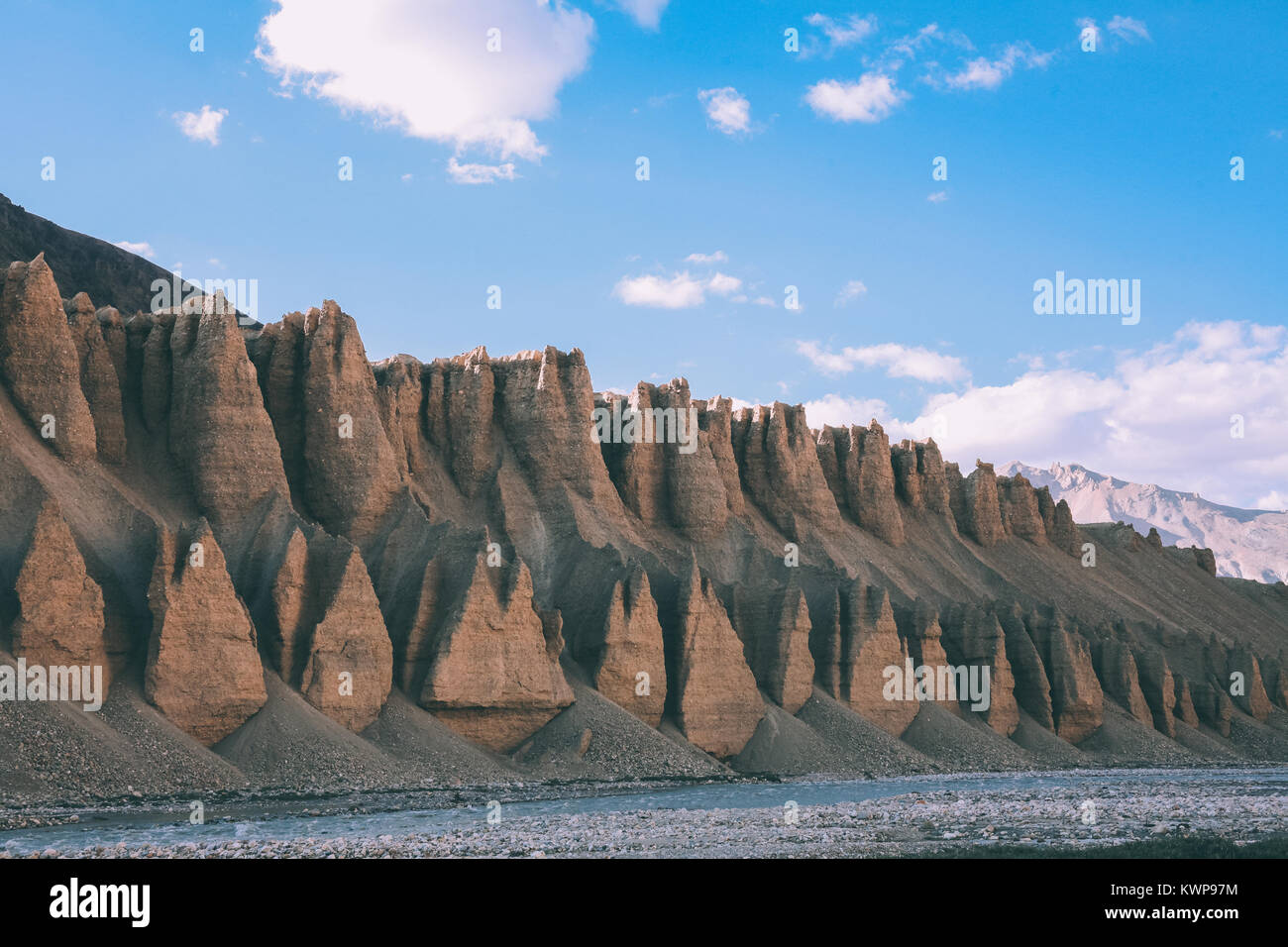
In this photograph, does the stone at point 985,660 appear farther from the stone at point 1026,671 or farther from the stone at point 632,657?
the stone at point 632,657

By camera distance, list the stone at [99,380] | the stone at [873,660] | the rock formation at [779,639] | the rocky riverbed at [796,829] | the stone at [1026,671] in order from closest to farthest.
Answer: the rocky riverbed at [796,829] → the stone at [99,380] → the rock formation at [779,639] → the stone at [873,660] → the stone at [1026,671]

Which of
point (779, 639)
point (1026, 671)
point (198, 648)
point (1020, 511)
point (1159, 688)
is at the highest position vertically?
point (1020, 511)

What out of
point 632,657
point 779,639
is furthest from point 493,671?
point 779,639

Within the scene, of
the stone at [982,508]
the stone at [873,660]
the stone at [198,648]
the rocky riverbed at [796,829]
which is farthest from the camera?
the stone at [982,508]

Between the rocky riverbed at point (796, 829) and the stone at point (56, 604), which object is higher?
the stone at point (56, 604)

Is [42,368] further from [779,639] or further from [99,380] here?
[779,639]

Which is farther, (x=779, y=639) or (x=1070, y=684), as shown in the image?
(x=1070, y=684)

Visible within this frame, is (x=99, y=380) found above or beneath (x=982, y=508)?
above

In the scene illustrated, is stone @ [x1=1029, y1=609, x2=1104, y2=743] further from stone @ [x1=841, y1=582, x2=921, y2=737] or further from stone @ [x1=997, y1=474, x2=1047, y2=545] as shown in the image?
stone @ [x1=997, y1=474, x2=1047, y2=545]

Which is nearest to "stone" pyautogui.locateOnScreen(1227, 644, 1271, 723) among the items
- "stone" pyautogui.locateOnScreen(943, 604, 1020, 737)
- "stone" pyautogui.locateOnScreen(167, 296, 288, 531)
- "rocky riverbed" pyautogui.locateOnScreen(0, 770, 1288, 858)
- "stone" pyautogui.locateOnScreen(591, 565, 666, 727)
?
"stone" pyautogui.locateOnScreen(943, 604, 1020, 737)

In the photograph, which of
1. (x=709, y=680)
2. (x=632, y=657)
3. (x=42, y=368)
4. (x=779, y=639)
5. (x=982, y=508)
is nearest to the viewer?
(x=42, y=368)

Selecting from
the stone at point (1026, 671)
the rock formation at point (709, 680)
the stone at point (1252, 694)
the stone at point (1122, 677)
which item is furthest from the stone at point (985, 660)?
the stone at point (1252, 694)

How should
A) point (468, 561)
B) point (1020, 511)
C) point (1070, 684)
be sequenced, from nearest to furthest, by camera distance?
point (468, 561) < point (1070, 684) < point (1020, 511)
